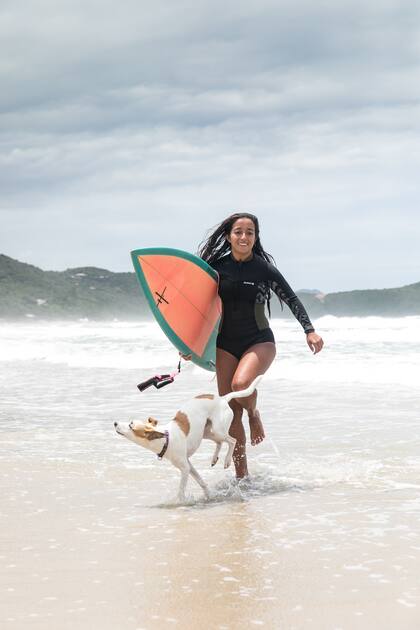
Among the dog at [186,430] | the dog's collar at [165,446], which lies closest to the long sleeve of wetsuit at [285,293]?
the dog at [186,430]

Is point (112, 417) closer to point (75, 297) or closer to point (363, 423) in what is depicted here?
point (363, 423)

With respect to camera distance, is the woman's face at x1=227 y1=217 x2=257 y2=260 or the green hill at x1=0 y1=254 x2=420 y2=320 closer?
the woman's face at x1=227 y1=217 x2=257 y2=260

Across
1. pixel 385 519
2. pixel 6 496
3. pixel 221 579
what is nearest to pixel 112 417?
pixel 6 496

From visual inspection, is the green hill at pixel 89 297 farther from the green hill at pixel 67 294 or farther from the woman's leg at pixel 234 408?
the woman's leg at pixel 234 408

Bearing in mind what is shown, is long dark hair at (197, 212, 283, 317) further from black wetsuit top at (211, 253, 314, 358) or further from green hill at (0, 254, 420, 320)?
green hill at (0, 254, 420, 320)

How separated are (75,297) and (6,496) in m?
90.9

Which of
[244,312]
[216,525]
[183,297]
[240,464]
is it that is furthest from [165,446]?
[183,297]

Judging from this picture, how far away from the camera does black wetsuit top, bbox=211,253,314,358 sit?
577 cm

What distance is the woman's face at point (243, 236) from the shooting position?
5.76 m

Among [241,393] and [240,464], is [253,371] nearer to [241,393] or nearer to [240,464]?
[241,393]

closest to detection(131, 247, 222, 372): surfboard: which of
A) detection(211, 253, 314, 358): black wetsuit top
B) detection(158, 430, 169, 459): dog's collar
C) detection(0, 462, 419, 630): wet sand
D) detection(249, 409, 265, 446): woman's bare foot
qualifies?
detection(211, 253, 314, 358): black wetsuit top

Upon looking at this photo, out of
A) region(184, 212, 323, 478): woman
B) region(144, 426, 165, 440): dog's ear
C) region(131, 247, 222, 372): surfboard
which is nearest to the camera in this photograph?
region(144, 426, 165, 440): dog's ear

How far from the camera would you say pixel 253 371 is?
5547 mm

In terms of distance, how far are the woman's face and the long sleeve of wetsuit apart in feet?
0.76
